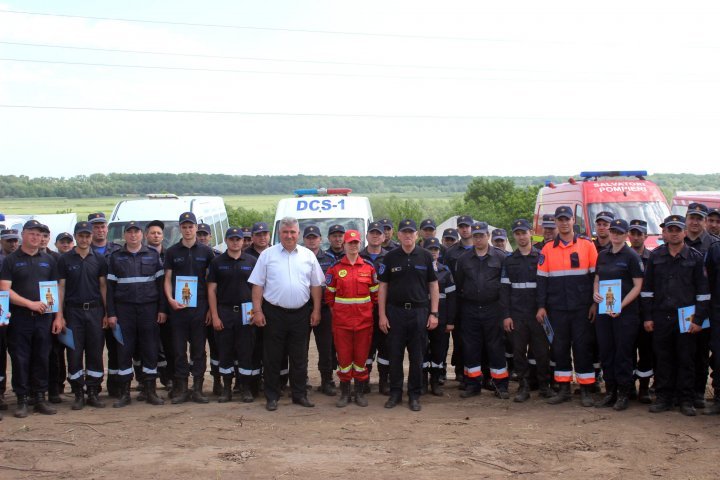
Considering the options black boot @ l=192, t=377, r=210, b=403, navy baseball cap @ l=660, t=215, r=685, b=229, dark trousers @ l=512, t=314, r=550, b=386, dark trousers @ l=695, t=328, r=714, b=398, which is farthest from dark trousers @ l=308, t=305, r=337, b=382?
dark trousers @ l=695, t=328, r=714, b=398

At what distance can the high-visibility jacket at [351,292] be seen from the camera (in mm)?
8289

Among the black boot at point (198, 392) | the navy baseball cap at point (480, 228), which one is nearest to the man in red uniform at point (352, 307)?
the navy baseball cap at point (480, 228)

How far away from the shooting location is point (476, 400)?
8.72 metres

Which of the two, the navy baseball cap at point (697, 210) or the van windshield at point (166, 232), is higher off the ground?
the navy baseball cap at point (697, 210)

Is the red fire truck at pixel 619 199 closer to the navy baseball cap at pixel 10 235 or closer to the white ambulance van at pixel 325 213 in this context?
the white ambulance van at pixel 325 213

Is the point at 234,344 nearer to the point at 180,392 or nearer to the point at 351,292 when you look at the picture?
the point at 180,392

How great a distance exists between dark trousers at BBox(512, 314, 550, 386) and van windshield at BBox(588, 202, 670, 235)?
754 centimetres

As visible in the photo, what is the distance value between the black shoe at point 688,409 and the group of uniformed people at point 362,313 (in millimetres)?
84

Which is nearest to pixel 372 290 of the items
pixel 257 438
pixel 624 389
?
pixel 257 438

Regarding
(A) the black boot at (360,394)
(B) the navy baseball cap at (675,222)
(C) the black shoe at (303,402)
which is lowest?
(C) the black shoe at (303,402)

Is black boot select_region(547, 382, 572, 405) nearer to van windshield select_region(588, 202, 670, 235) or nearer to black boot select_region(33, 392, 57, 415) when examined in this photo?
black boot select_region(33, 392, 57, 415)

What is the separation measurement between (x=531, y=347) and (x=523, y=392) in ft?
1.79

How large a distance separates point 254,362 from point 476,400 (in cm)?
273

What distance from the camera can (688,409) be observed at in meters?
7.61
